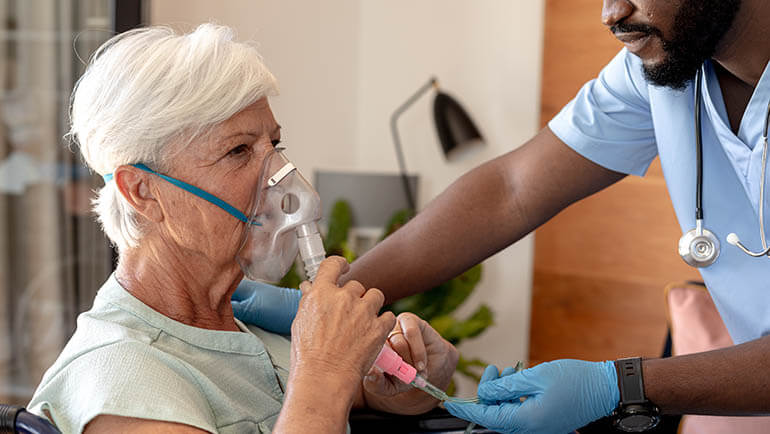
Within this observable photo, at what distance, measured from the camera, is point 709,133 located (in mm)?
1447

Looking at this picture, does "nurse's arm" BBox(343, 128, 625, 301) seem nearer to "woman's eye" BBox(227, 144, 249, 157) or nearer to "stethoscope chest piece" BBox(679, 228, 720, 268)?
"stethoscope chest piece" BBox(679, 228, 720, 268)

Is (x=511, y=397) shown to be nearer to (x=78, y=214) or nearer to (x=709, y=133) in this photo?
(x=709, y=133)

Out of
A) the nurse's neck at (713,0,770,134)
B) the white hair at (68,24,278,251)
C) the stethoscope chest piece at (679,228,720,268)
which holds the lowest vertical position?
the stethoscope chest piece at (679,228,720,268)

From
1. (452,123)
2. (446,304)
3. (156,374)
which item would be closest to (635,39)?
(156,374)

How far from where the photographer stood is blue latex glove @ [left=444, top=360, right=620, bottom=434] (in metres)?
1.20

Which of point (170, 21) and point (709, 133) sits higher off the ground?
point (170, 21)

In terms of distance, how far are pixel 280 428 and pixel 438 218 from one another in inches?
27.2

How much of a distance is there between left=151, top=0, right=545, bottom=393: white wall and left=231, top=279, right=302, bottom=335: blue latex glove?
6.22ft

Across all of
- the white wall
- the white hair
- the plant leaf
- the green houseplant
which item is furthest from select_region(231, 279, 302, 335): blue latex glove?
the white wall

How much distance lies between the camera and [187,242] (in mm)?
1235

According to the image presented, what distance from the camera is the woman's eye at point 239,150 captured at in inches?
48.9

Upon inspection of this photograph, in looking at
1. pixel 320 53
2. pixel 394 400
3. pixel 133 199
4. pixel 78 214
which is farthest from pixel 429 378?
pixel 320 53

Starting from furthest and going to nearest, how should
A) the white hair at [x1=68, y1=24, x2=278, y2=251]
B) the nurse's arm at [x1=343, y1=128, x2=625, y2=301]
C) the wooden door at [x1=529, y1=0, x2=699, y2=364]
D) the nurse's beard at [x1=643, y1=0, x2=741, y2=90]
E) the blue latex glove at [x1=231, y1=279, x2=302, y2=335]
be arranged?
the wooden door at [x1=529, y1=0, x2=699, y2=364]
the nurse's arm at [x1=343, y1=128, x2=625, y2=301]
the blue latex glove at [x1=231, y1=279, x2=302, y2=335]
the nurse's beard at [x1=643, y1=0, x2=741, y2=90]
the white hair at [x1=68, y1=24, x2=278, y2=251]

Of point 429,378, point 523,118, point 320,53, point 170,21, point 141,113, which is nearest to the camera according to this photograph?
point 141,113
